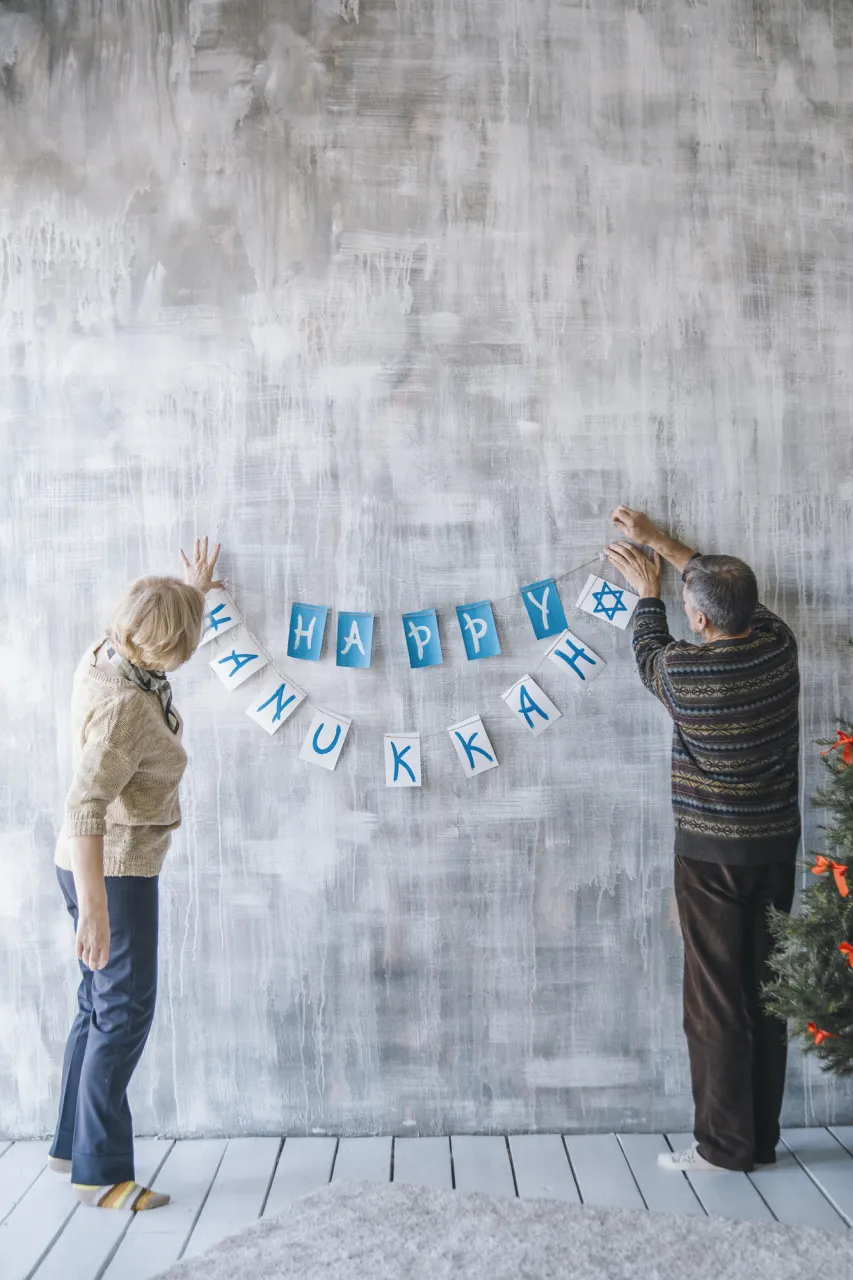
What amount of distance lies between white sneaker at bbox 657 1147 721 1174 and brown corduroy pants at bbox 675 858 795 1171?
0.02 metres

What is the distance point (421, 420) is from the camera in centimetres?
287

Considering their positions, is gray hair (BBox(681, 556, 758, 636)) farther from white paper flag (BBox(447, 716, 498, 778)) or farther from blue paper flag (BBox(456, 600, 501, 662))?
white paper flag (BBox(447, 716, 498, 778))

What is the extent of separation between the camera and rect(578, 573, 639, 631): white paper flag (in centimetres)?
285

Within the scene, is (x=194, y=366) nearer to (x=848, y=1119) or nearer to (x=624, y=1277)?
(x=624, y=1277)

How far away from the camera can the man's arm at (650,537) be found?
2793 mm

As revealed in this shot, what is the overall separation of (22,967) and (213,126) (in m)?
2.37

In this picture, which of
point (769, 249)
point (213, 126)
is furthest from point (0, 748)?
point (769, 249)

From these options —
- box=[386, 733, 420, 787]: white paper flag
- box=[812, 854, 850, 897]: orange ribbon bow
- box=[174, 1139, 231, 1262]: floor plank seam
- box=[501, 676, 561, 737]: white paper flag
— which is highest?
box=[501, 676, 561, 737]: white paper flag

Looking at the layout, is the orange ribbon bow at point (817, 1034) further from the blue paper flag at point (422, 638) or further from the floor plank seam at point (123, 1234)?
the floor plank seam at point (123, 1234)

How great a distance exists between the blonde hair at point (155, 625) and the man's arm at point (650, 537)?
1178 millimetres

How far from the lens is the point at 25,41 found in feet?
9.42

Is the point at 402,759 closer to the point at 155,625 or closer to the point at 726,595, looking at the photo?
the point at 155,625

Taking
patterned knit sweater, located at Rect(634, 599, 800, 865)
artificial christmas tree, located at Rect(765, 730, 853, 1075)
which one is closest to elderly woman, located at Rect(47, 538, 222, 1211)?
patterned knit sweater, located at Rect(634, 599, 800, 865)

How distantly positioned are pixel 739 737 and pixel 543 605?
64cm
